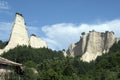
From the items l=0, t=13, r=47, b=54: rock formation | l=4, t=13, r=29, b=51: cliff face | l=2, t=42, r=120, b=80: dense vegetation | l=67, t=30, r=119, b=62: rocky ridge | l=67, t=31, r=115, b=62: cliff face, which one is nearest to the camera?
l=2, t=42, r=120, b=80: dense vegetation

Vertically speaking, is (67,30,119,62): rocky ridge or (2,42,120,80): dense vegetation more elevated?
(67,30,119,62): rocky ridge

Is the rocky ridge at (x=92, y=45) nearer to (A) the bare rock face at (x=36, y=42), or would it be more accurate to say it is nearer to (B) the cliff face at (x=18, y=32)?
(A) the bare rock face at (x=36, y=42)

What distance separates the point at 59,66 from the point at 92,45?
258ft

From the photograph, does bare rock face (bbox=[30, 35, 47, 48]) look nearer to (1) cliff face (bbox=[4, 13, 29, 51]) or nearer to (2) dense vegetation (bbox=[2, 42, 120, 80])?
(1) cliff face (bbox=[4, 13, 29, 51])

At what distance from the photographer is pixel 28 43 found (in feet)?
357

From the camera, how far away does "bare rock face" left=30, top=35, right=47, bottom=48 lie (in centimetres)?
11283

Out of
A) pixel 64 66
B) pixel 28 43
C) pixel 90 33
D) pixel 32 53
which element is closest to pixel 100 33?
pixel 90 33

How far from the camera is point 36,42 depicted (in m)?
114

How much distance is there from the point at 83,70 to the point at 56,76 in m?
49.8

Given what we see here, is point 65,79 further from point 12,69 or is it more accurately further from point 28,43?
point 28,43

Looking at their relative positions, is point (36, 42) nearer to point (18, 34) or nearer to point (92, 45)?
point (18, 34)

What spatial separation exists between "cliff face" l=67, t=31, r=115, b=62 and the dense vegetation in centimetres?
1010

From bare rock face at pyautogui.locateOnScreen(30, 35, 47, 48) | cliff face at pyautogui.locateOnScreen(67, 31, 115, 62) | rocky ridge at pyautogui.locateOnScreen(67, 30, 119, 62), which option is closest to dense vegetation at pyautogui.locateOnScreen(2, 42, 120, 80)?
bare rock face at pyautogui.locateOnScreen(30, 35, 47, 48)

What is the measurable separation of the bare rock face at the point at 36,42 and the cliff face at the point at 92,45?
62.5 feet
